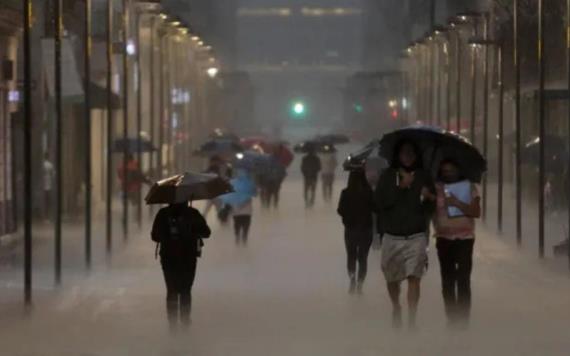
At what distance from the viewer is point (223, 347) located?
19016mm

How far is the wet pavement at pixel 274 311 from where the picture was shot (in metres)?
19.1

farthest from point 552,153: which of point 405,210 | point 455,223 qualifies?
point 405,210

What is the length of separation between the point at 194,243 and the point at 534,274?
11371 millimetres

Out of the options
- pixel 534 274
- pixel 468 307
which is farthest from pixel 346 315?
pixel 534 274

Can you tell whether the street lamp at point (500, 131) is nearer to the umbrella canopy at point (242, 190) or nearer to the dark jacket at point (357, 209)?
the umbrella canopy at point (242, 190)

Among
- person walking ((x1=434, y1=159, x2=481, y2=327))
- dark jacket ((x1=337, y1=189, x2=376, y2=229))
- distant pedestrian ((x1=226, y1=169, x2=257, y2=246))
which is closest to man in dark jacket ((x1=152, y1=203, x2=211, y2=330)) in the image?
person walking ((x1=434, y1=159, x2=481, y2=327))

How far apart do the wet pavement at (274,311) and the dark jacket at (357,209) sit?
0.96 metres

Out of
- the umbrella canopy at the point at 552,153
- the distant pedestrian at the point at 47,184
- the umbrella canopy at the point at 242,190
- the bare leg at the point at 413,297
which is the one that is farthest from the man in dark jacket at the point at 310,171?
the bare leg at the point at 413,297

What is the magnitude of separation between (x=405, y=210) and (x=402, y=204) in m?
0.07

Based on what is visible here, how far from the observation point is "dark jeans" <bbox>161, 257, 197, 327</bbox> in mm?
20500

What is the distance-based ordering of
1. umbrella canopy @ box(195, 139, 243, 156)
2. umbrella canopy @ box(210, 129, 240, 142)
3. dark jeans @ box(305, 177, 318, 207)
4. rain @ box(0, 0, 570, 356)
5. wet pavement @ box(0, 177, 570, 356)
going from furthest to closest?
umbrella canopy @ box(210, 129, 240, 142) < umbrella canopy @ box(195, 139, 243, 156) < dark jeans @ box(305, 177, 318, 207) < rain @ box(0, 0, 570, 356) < wet pavement @ box(0, 177, 570, 356)

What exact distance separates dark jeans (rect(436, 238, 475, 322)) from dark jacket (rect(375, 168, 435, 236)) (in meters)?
0.94

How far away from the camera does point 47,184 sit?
162 feet

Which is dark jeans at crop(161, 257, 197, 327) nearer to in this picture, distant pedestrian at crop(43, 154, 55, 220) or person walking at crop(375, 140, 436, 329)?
person walking at crop(375, 140, 436, 329)
